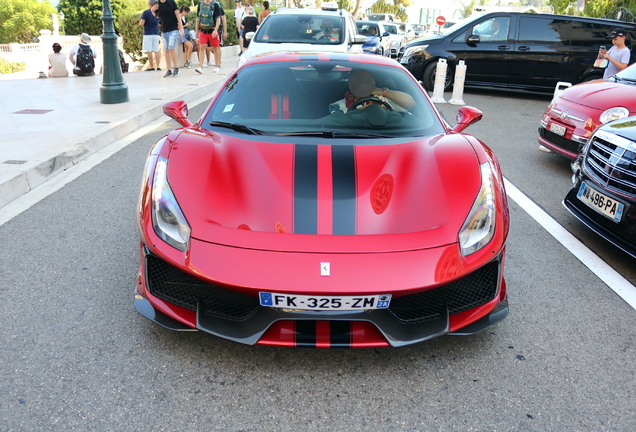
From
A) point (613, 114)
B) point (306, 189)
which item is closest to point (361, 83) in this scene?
point (306, 189)

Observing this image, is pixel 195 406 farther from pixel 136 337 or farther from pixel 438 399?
pixel 438 399

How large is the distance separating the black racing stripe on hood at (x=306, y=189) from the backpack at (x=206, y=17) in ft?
38.7

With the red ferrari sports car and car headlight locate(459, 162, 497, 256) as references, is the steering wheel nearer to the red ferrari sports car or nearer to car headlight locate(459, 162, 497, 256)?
the red ferrari sports car

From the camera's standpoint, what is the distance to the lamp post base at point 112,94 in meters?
8.89

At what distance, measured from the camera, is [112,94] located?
8922 mm

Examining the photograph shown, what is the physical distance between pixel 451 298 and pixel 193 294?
113 cm

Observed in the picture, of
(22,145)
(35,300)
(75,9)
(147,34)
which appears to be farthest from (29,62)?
(35,300)

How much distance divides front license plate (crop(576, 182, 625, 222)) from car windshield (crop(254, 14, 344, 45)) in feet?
19.7

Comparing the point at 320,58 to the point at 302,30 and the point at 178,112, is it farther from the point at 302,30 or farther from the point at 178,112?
the point at 302,30

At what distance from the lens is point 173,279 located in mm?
2406

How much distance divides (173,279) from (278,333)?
533 millimetres

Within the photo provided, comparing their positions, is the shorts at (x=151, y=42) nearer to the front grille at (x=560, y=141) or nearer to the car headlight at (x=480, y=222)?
the front grille at (x=560, y=141)

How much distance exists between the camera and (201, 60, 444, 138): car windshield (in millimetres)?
3219

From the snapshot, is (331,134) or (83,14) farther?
(83,14)
